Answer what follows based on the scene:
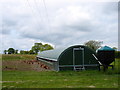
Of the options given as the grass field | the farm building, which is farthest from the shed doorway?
the grass field

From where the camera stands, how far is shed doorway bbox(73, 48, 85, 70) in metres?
15.2

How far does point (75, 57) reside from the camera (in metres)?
15.2

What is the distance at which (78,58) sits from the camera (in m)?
Answer: 15.3

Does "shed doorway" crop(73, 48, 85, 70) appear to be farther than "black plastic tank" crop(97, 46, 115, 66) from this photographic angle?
Yes

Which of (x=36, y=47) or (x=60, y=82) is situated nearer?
(x=60, y=82)

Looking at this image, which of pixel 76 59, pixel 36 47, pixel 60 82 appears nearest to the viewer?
pixel 60 82

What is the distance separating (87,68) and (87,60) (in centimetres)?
69

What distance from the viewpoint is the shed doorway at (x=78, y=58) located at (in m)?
15.2

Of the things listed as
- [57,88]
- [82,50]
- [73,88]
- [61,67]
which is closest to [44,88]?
[57,88]

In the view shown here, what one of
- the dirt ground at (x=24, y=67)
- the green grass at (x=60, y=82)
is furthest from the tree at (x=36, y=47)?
the green grass at (x=60, y=82)

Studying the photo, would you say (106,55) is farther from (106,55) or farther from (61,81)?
(61,81)

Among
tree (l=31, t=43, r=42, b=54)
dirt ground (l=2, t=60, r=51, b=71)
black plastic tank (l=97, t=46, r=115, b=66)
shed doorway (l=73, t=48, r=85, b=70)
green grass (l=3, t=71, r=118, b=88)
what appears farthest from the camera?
tree (l=31, t=43, r=42, b=54)

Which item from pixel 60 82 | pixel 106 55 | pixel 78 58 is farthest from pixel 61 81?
pixel 78 58

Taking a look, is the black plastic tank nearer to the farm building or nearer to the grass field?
the farm building
